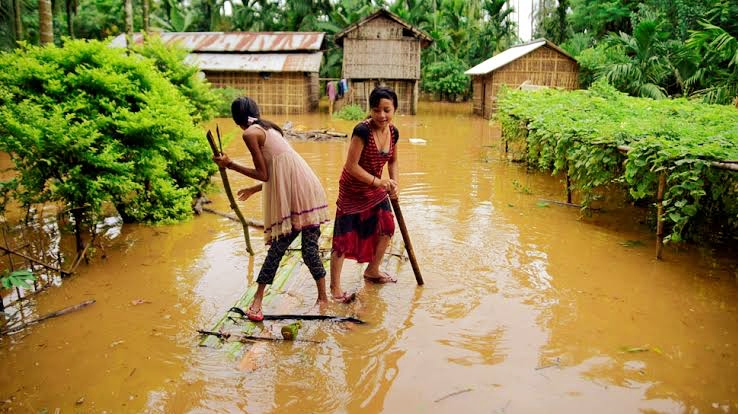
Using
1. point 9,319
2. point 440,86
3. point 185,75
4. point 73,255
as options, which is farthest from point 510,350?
point 440,86

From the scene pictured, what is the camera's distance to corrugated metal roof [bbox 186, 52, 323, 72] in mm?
20969

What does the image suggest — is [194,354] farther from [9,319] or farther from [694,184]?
[694,184]

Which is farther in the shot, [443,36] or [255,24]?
[255,24]

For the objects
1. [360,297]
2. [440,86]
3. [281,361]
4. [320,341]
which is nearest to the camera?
[281,361]

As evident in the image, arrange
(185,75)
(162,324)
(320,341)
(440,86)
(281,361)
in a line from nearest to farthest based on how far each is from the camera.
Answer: (281,361) → (320,341) → (162,324) → (185,75) → (440,86)

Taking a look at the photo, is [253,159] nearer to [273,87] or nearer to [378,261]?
[378,261]

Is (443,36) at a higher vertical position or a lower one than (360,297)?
higher

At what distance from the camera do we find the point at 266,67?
21.1 meters

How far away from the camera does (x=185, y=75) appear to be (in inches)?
355

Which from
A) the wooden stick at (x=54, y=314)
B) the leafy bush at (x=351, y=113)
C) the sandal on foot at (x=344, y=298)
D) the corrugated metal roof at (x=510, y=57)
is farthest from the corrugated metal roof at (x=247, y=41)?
the sandal on foot at (x=344, y=298)

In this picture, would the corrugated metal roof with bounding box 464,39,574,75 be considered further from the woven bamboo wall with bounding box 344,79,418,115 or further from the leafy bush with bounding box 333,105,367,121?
the leafy bush with bounding box 333,105,367,121

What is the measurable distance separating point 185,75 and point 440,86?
Answer: 2026 centimetres

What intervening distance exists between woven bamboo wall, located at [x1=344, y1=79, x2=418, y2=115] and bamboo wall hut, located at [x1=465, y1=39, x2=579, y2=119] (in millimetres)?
2808

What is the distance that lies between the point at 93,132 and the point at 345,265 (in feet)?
8.96
